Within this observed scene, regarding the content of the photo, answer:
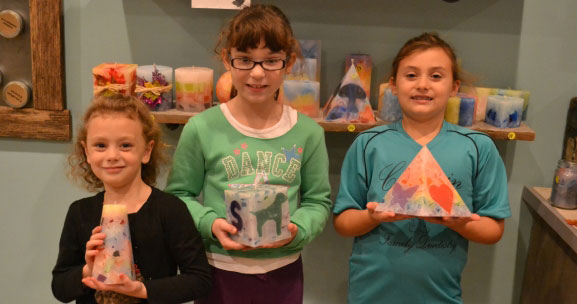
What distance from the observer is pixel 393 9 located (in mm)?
2129

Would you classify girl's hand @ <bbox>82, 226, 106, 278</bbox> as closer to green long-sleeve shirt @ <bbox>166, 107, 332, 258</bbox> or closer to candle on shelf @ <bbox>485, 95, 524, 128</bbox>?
green long-sleeve shirt @ <bbox>166, 107, 332, 258</bbox>

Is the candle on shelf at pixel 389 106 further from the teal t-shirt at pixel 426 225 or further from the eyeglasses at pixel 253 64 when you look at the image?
the eyeglasses at pixel 253 64

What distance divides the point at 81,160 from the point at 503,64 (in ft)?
4.65

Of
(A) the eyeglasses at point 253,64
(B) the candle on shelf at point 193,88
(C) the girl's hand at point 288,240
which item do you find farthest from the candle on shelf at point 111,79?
(C) the girl's hand at point 288,240

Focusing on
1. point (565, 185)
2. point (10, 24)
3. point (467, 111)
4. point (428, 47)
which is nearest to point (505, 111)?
point (467, 111)

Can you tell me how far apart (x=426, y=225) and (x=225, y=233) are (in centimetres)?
56

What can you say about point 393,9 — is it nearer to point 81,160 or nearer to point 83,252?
point 81,160

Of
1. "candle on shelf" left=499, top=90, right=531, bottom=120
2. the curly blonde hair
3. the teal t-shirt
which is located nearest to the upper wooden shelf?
"candle on shelf" left=499, top=90, right=531, bottom=120

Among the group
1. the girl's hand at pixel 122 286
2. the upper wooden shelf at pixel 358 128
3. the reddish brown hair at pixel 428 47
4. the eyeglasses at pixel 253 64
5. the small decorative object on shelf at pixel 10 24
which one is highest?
the small decorative object on shelf at pixel 10 24

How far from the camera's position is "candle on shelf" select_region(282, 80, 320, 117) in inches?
79.0

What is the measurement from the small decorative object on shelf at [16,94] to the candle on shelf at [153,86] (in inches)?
19.1

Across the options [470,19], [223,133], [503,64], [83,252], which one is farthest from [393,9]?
[83,252]

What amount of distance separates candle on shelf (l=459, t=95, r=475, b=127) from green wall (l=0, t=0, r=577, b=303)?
0.20m

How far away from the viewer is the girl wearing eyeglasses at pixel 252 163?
159 centimetres
